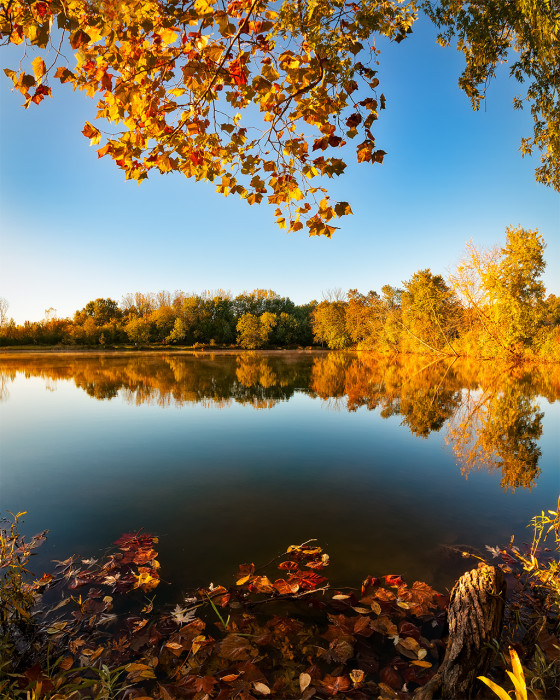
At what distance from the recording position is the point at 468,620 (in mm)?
2656

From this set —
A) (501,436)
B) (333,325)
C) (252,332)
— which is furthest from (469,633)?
(252,332)

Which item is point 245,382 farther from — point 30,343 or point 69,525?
point 30,343

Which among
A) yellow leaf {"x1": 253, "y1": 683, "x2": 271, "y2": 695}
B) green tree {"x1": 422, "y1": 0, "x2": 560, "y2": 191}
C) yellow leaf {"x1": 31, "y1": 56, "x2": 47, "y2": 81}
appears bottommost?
yellow leaf {"x1": 253, "y1": 683, "x2": 271, "y2": 695}

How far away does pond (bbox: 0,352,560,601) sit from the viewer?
14.9ft

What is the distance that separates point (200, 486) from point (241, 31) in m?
6.53

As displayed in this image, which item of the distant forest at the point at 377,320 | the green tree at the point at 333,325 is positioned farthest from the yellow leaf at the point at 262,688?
the green tree at the point at 333,325

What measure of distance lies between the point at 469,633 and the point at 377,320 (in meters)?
53.0

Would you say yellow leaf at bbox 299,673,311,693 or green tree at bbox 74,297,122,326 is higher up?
green tree at bbox 74,297,122,326

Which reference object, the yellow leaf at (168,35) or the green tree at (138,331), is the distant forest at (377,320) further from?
the yellow leaf at (168,35)

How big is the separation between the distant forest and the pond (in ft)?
58.1

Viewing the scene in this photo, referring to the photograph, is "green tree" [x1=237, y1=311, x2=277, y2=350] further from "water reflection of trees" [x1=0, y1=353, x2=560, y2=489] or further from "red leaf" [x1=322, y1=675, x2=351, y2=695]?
"red leaf" [x1=322, y1=675, x2=351, y2=695]

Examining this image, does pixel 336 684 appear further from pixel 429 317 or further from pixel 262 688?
pixel 429 317

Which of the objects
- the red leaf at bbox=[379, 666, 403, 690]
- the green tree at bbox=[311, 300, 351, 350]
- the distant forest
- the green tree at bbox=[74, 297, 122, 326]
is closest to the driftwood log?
the red leaf at bbox=[379, 666, 403, 690]

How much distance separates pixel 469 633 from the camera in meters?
2.61
